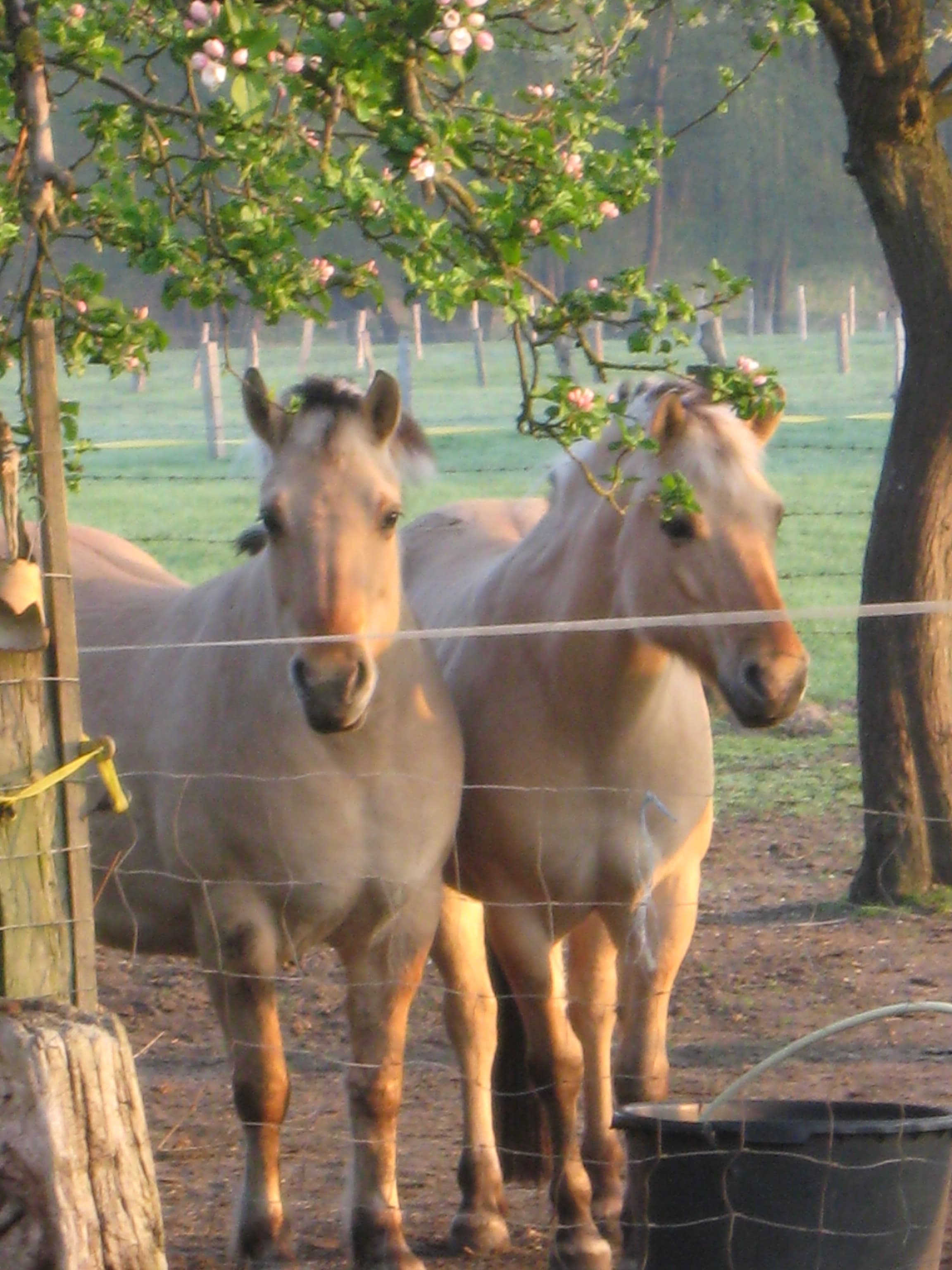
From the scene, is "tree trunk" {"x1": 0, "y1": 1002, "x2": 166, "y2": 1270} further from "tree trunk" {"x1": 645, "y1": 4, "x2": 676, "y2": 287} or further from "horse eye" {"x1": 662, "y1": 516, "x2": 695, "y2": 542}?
"tree trunk" {"x1": 645, "y1": 4, "x2": 676, "y2": 287}

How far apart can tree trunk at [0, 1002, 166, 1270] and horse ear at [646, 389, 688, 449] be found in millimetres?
1941

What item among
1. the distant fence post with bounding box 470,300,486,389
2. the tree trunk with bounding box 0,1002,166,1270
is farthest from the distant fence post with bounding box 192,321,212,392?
the tree trunk with bounding box 0,1002,166,1270

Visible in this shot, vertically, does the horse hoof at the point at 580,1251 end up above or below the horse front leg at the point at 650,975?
below

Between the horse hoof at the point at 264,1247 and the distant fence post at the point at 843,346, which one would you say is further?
the distant fence post at the point at 843,346

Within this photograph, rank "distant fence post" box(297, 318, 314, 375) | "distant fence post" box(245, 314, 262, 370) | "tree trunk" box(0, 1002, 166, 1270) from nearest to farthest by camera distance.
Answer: "tree trunk" box(0, 1002, 166, 1270)
"distant fence post" box(245, 314, 262, 370)
"distant fence post" box(297, 318, 314, 375)

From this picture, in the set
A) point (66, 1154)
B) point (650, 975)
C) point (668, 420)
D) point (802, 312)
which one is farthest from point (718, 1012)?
point (802, 312)

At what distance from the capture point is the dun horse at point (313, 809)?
3516mm

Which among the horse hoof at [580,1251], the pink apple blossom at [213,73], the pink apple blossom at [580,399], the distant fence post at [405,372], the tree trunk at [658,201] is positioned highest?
the tree trunk at [658,201]

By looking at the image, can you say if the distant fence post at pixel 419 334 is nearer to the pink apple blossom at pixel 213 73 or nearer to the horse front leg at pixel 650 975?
the horse front leg at pixel 650 975

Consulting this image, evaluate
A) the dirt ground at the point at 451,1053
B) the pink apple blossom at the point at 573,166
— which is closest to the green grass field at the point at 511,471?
the pink apple blossom at the point at 573,166

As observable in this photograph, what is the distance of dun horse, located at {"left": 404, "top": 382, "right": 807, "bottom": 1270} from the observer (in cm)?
366

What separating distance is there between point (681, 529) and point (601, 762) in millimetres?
607

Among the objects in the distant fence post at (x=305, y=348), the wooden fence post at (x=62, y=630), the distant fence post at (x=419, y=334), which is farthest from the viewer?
the distant fence post at (x=419, y=334)

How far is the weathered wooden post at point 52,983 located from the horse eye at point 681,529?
1456 mm
